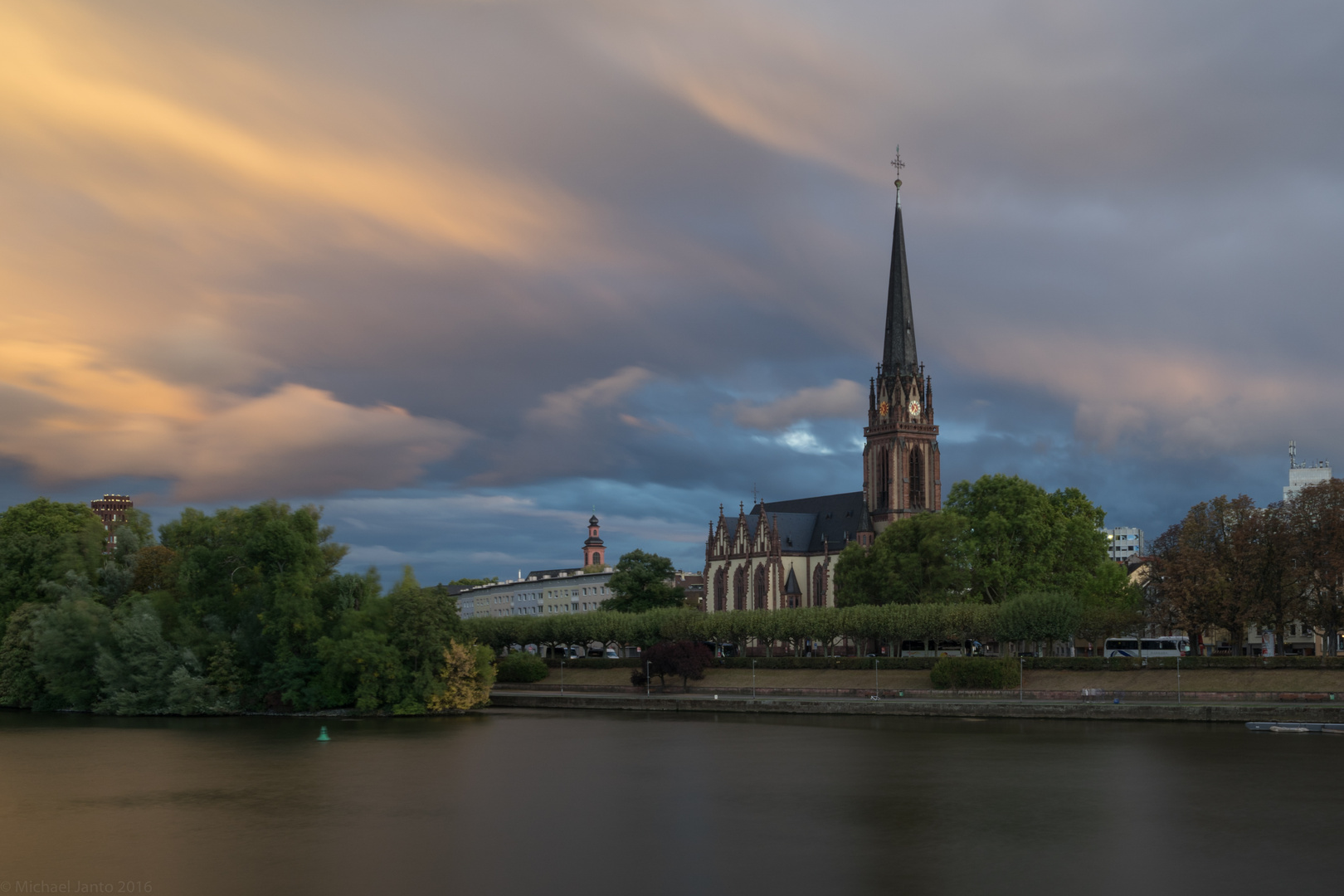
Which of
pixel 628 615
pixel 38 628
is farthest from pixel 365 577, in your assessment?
pixel 628 615

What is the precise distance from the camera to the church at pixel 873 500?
151 metres

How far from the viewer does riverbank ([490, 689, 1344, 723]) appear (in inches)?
2751

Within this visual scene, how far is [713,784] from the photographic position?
49594mm

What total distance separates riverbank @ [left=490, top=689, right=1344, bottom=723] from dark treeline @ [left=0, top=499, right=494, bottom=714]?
8.91 metres

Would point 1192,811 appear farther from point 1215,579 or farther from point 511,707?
point 511,707

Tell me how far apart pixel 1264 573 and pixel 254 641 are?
68.2 m

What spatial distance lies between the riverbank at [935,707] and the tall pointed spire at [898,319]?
227 ft

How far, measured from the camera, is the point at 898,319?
507ft

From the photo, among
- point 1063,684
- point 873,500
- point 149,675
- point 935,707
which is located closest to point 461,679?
point 149,675

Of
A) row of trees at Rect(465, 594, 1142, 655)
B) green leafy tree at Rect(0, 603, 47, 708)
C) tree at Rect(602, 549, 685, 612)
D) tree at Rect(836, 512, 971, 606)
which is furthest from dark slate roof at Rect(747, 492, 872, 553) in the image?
green leafy tree at Rect(0, 603, 47, 708)

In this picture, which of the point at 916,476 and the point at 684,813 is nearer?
the point at 684,813

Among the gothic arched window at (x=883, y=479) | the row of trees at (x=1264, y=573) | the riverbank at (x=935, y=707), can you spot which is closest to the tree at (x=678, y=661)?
the riverbank at (x=935, y=707)

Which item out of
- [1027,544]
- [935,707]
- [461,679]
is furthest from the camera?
[1027,544]

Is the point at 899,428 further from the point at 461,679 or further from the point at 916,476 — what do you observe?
the point at 461,679
